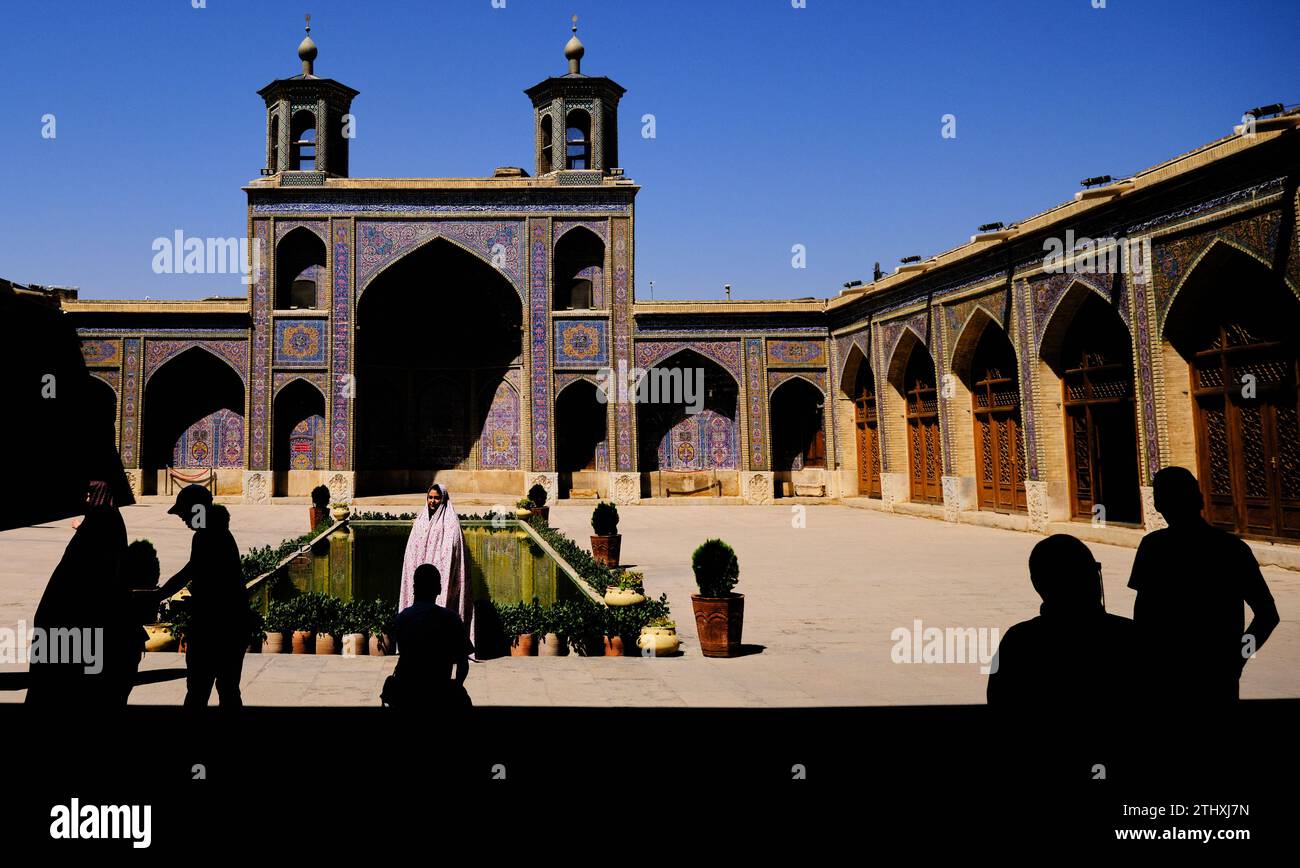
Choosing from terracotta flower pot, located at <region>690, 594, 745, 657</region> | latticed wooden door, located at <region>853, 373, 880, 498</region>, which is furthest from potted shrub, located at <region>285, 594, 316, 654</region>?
latticed wooden door, located at <region>853, 373, 880, 498</region>

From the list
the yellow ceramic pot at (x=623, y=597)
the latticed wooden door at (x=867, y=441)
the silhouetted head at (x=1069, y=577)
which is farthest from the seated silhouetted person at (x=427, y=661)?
the latticed wooden door at (x=867, y=441)

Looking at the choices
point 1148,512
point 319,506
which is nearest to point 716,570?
point 1148,512

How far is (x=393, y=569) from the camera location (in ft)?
36.8

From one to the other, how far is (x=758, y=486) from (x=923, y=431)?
487 cm

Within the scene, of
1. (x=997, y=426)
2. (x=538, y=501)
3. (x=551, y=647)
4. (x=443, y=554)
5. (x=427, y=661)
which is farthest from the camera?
(x=538, y=501)

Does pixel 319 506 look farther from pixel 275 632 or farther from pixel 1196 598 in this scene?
pixel 1196 598

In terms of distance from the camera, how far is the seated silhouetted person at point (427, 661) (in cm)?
339

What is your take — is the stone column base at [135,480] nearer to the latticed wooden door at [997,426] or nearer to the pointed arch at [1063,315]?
the latticed wooden door at [997,426]

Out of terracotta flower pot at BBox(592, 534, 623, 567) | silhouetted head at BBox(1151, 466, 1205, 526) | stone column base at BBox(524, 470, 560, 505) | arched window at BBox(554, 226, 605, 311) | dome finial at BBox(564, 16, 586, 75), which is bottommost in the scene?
terracotta flower pot at BBox(592, 534, 623, 567)

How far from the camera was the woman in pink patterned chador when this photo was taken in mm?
6016

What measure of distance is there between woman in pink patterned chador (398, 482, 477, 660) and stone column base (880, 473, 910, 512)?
15.3 m

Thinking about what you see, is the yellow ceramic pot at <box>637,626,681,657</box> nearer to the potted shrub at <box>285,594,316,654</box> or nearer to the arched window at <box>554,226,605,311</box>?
the potted shrub at <box>285,594,316,654</box>
